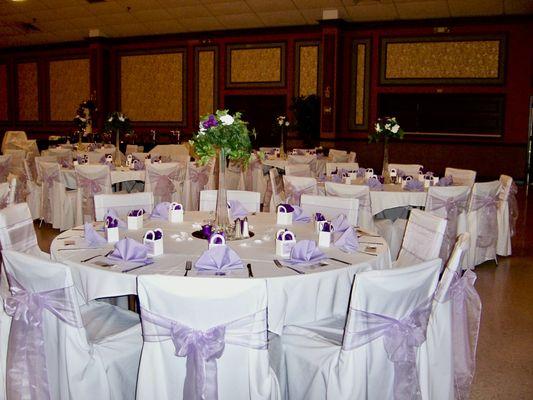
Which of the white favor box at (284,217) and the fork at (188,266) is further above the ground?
the white favor box at (284,217)

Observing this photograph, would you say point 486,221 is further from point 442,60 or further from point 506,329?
point 442,60

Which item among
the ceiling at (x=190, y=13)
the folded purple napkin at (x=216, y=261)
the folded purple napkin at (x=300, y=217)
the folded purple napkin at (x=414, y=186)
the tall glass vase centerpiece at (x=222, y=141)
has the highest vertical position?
the ceiling at (x=190, y=13)

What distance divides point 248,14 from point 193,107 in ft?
10.6

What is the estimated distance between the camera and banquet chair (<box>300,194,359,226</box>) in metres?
4.00

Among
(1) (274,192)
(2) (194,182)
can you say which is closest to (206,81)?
(2) (194,182)

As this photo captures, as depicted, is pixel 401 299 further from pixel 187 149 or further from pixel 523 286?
pixel 187 149

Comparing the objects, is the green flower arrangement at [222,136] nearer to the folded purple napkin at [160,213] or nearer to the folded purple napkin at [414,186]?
the folded purple napkin at [160,213]

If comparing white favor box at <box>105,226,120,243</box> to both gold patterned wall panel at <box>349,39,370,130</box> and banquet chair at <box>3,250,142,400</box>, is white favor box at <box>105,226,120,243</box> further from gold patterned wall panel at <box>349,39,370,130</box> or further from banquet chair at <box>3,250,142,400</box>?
gold patterned wall panel at <box>349,39,370,130</box>

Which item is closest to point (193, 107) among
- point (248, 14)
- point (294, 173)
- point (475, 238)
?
point (248, 14)

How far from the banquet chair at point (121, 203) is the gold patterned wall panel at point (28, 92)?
15.3 metres

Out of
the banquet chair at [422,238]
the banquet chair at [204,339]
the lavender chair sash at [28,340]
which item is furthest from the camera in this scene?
the banquet chair at [422,238]

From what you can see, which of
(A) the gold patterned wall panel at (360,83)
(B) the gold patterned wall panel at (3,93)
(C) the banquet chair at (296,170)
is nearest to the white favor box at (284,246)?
(C) the banquet chair at (296,170)

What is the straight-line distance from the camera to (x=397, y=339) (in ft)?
7.34

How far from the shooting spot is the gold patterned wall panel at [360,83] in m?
13.1
